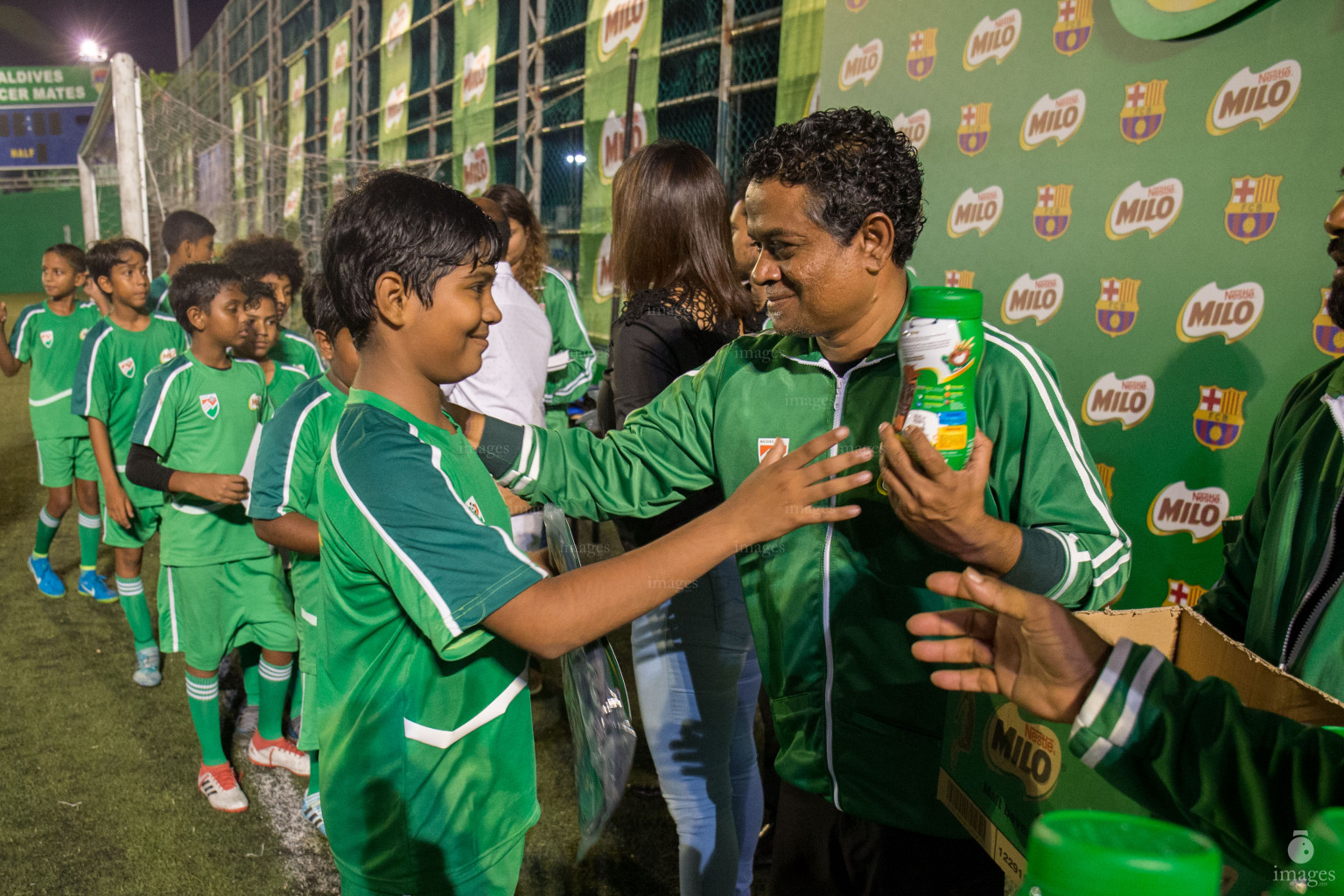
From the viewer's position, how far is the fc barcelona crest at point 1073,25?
3.47 metres

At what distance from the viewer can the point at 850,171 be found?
1.47 m

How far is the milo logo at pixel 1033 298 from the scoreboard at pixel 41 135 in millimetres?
38905

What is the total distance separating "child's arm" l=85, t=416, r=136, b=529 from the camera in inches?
153

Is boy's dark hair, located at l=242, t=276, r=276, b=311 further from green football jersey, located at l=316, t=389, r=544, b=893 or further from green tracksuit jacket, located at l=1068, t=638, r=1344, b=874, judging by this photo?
green tracksuit jacket, located at l=1068, t=638, r=1344, b=874

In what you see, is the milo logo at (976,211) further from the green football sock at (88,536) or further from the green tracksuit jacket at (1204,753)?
the green football sock at (88,536)

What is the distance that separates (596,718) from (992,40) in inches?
149

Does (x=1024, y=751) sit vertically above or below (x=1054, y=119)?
below

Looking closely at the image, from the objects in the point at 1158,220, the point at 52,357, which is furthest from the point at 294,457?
the point at 52,357

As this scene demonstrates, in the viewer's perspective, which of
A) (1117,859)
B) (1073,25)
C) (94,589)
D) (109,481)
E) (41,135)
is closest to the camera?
(1117,859)

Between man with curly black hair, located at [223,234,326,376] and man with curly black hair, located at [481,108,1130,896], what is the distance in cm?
265

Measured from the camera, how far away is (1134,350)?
3.34 m

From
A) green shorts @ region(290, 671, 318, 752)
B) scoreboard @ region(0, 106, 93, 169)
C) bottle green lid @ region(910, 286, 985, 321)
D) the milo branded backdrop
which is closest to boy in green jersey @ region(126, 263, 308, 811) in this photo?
green shorts @ region(290, 671, 318, 752)

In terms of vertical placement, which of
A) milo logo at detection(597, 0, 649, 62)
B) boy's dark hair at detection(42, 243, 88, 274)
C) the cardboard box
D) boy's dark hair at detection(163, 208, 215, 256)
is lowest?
the cardboard box

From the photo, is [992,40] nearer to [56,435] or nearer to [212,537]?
[212,537]
